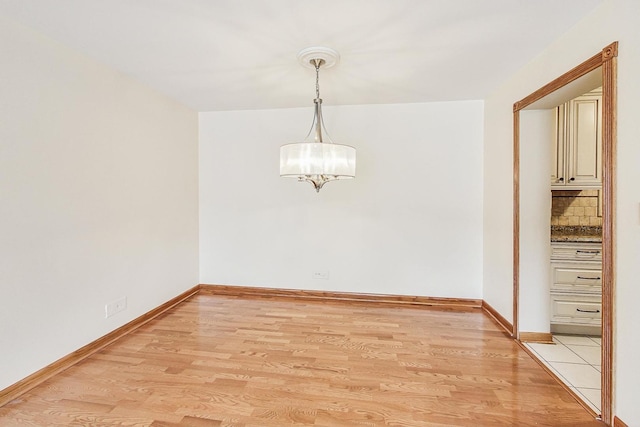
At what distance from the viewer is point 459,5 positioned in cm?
174

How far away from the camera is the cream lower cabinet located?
2715 mm

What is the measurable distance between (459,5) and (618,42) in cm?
84

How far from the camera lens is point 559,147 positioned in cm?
304

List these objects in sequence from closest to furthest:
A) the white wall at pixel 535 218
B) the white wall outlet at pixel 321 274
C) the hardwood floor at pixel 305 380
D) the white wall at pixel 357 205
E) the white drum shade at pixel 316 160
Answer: the hardwood floor at pixel 305 380
the white drum shade at pixel 316 160
the white wall at pixel 535 218
the white wall at pixel 357 205
the white wall outlet at pixel 321 274

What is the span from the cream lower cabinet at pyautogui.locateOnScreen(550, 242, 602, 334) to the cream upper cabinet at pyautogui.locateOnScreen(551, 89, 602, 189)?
0.69 metres

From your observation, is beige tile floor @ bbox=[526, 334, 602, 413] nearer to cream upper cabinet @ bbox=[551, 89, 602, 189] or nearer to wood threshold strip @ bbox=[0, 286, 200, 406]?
cream upper cabinet @ bbox=[551, 89, 602, 189]

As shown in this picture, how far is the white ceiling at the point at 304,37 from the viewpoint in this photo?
1760 mm

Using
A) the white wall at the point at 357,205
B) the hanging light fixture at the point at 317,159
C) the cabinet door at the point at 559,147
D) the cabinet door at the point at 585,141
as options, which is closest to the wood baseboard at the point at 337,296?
the white wall at the point at 357,205

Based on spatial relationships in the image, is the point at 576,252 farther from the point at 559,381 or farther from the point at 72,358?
the point at 72,358

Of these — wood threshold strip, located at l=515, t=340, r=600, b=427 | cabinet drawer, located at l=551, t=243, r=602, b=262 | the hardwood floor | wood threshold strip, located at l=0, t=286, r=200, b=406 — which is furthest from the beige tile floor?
wood threshold strip, located at l=0, t=286, r=200, b=406

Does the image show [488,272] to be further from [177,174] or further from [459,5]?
[177,174]

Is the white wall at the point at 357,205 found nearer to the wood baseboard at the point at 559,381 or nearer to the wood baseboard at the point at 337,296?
the wood baseboard at the point at 337,296

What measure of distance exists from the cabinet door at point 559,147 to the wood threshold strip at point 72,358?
4.36 m

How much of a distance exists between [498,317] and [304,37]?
310 centimetres
